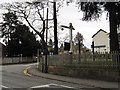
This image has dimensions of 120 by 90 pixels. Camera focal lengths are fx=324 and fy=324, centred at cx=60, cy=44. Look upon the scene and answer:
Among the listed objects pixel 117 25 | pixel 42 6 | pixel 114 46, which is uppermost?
pixel 42 6

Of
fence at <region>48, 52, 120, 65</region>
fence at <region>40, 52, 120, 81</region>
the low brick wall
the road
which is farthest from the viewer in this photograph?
fence at <region>48, 52, 120, 65</region>

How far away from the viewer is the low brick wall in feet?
70.4

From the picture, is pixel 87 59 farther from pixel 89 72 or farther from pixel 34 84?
pixel 34 84

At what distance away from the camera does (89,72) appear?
2345 centimetres

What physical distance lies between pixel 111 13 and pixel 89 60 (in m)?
4.29

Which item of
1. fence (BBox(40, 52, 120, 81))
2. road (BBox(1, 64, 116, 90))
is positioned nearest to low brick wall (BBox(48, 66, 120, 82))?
fence (BBox(40, 52, 120, 81))

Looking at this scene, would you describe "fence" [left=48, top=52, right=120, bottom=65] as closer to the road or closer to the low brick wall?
the low brick wall

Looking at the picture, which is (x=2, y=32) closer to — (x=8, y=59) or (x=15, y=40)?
(x=15, y=40)

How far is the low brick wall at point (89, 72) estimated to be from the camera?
70.4 feet

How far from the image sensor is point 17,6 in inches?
1411

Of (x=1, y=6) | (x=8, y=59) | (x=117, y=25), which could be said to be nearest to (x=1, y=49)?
(x=8, y=59)

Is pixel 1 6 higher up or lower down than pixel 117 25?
higher up

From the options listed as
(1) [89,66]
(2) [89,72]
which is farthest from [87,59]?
(2) [89,72]

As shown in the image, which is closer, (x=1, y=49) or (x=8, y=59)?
(x=8, y=59)
